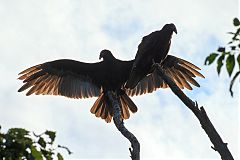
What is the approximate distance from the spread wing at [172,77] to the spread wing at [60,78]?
103cm

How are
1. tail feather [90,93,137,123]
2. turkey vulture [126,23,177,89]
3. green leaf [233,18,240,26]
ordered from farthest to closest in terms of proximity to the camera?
tail feather [90,93,137,123] < turkey vulture [126,23,177,89] < green leaf [233,18,240,26]

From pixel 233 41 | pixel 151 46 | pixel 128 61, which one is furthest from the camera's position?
pixel 128 61

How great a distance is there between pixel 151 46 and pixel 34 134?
659 centimetres

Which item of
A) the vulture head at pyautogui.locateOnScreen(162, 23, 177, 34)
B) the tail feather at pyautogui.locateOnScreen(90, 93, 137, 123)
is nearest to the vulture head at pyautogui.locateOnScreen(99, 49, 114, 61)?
the tail feather at pyautogui.locateOnScreen(90, 93, 137, 123)

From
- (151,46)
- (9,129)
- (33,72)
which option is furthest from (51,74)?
(9,129)

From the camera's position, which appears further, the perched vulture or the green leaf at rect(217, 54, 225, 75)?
the perched vulture

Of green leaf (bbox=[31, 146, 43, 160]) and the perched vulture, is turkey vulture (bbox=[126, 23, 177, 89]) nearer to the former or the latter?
the perched vulture

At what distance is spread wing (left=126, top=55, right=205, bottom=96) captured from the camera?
42.2ft

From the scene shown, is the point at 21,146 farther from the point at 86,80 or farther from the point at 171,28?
the point at 86,80

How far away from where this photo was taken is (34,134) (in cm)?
364

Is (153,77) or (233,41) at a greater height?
(153,77)

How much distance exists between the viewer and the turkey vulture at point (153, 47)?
10102 mm

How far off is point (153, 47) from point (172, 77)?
2.90 metres

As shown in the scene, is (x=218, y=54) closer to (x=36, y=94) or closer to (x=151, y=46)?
(x=151, y=46)
